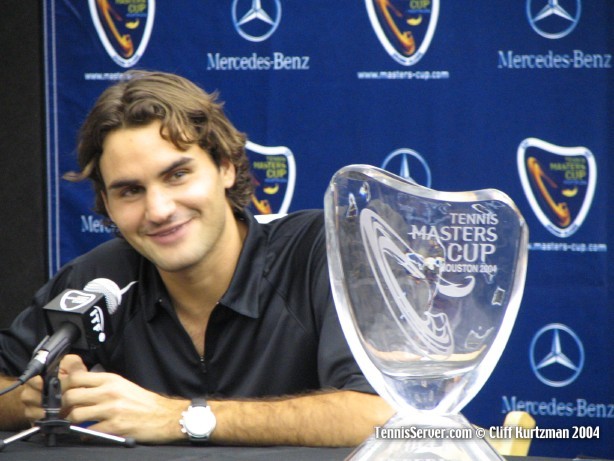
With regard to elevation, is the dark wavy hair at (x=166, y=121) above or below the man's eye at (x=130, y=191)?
above

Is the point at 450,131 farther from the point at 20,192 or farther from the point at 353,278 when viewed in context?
the point at 353,278

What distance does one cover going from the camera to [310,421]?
174 cm

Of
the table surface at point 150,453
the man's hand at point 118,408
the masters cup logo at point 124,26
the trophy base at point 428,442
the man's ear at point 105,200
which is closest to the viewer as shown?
the trophy base at point 428,442

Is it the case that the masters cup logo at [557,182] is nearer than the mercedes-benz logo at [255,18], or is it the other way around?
the masters cup logo at [557,182]

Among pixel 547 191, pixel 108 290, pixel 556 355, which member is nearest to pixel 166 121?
pixel 108 290

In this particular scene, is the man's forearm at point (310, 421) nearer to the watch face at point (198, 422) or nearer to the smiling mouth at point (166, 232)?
the watch face at point (198, 422)

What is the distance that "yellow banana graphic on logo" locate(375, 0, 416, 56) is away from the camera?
10.2 ft

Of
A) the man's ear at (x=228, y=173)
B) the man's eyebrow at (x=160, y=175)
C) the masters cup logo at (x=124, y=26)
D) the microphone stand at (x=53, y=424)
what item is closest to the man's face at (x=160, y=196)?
the man's eyebrow at (x=160, y=175)

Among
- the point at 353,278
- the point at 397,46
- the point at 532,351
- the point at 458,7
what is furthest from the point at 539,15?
the point at 353,278

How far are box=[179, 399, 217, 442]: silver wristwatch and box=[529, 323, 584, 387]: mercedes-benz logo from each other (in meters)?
1.62

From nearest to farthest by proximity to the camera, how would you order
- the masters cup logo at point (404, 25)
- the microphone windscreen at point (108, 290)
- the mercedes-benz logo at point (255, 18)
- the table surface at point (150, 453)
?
the table surface at point (150, 453) → the microphone windscreen at point (108, 290) → the masters cup logo at point (404, 25) → the mercedes-benz logo at point (255, 18)

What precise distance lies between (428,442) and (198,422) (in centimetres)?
70

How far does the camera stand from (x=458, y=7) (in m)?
3.06

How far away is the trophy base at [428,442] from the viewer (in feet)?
3.53
